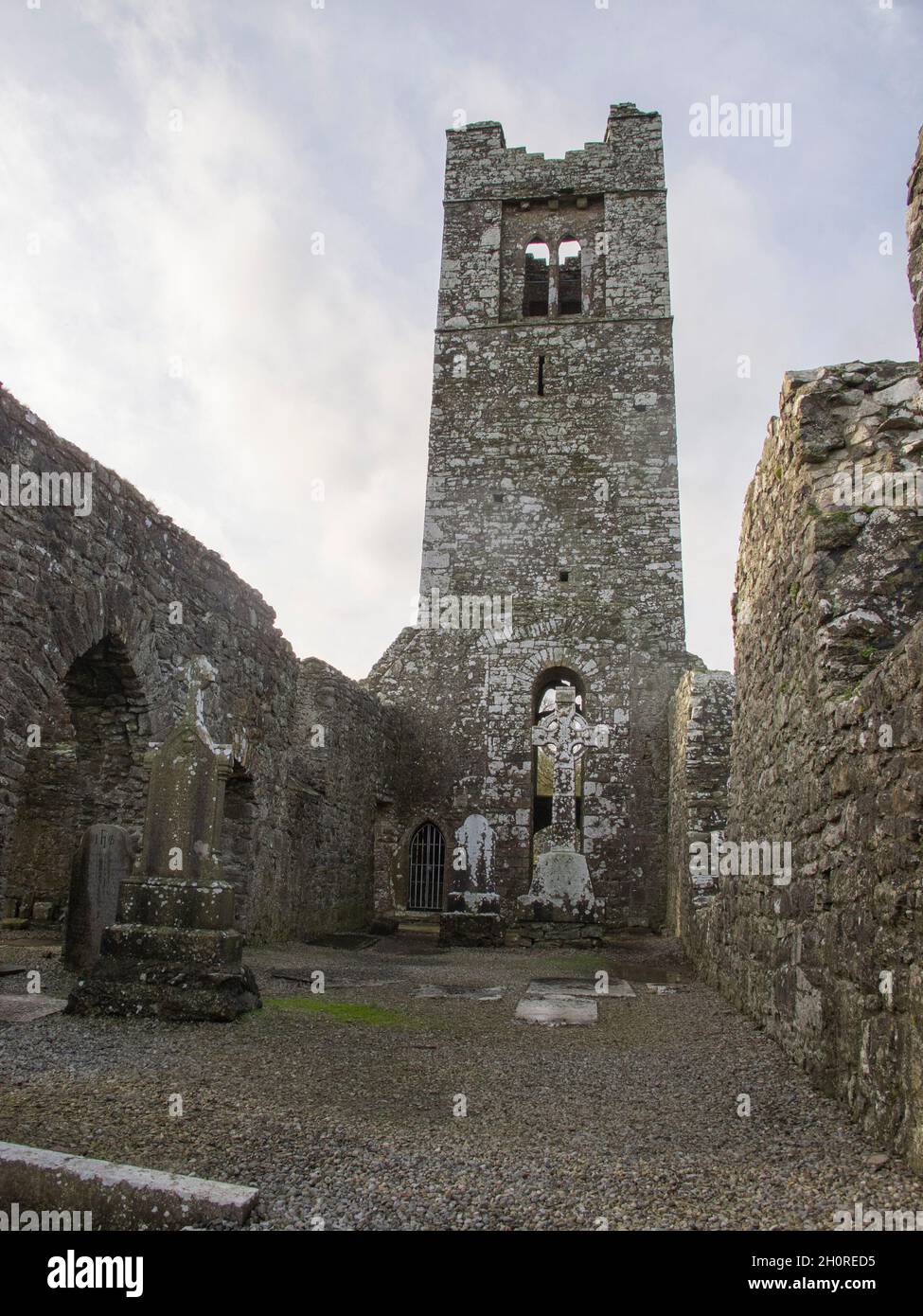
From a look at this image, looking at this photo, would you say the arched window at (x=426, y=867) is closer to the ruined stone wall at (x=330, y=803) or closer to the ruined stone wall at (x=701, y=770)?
the ruined stone wall at (x=330, y=803)

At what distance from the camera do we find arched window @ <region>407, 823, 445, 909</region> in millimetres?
13938

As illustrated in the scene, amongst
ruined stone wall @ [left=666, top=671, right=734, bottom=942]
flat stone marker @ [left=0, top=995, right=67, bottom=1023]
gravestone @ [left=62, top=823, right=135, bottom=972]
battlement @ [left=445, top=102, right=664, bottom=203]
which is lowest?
flat stone marker @ [left=0, top=995, right=67, bottom=1023]

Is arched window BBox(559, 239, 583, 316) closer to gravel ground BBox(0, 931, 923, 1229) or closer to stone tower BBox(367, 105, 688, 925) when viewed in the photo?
stone tower BBox(367, 105, 688, 925)

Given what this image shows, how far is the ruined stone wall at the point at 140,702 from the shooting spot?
5.82m

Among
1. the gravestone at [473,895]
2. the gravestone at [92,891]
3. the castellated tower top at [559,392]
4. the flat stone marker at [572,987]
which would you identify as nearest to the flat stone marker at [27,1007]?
the gravestone at [92,891]

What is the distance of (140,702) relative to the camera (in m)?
7.26

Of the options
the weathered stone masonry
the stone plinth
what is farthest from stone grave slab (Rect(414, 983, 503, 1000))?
the stone plinth

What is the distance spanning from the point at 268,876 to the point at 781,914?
21.0ft

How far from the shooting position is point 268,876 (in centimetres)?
941

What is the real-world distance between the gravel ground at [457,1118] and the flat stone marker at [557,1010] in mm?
158

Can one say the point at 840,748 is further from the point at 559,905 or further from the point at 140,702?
the point at 559,905

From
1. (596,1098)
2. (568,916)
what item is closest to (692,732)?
(568,916)

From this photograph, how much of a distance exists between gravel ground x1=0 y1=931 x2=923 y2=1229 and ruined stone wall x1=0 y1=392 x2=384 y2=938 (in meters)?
2.22

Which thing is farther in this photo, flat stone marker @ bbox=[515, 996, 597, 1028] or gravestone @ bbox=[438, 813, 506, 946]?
gravestone @ bbox=[438, 813, 506, 946]
